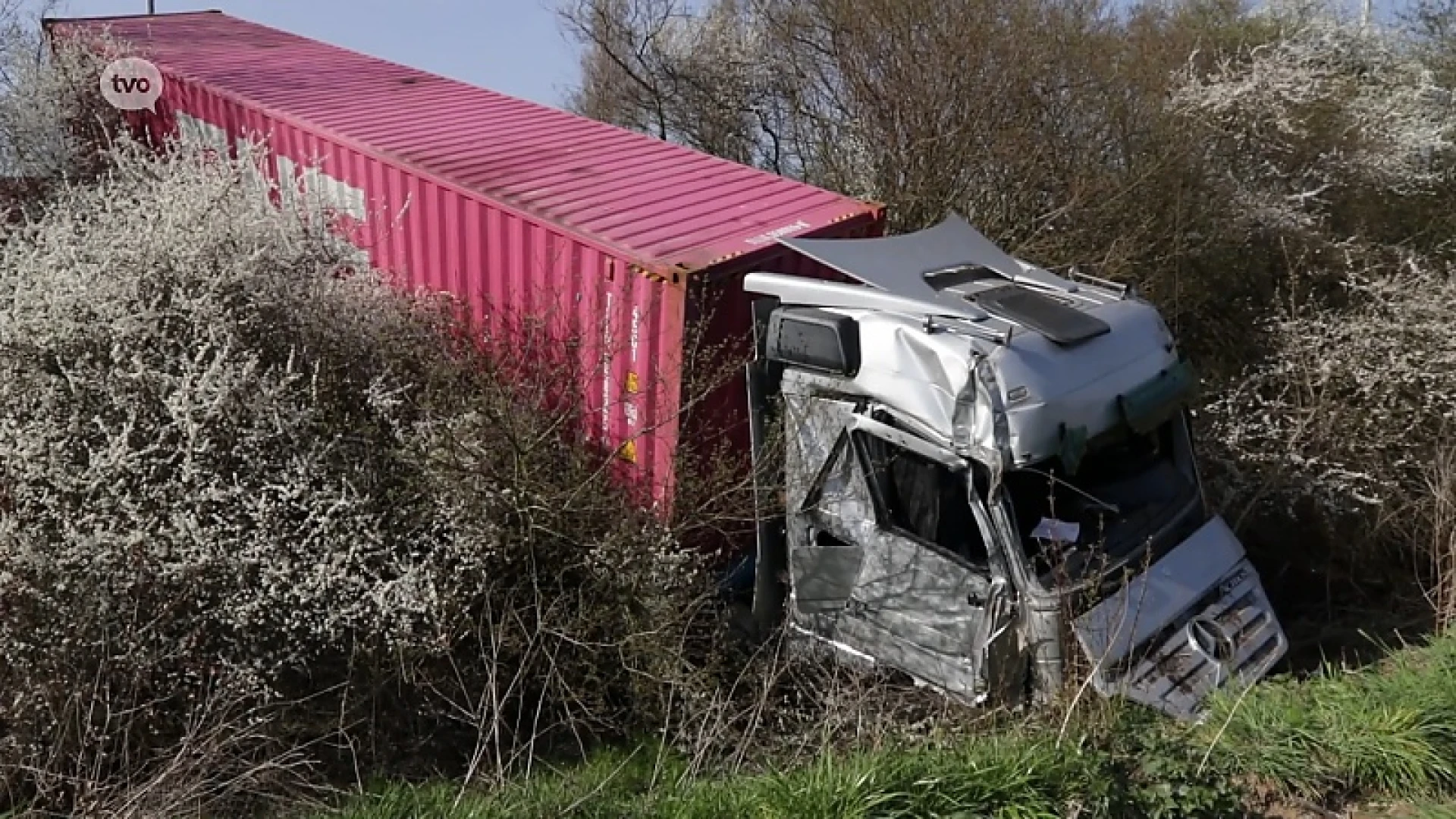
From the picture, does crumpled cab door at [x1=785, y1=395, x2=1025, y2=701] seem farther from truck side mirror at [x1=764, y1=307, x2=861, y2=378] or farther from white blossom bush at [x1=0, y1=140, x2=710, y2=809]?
white blossom bush at [x1=0, y1=140, x2=710, y2=809]

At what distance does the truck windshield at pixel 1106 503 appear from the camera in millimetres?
4801

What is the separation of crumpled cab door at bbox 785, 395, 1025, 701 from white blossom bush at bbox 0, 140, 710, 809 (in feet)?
2.39

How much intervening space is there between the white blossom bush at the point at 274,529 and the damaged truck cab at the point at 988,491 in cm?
87

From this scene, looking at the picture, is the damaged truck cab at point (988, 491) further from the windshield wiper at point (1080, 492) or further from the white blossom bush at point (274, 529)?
A: the white blossom bush at point (274, 529)

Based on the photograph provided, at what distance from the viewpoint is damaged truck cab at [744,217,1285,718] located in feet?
15.5

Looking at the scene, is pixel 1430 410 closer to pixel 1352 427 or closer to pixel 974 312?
pixel 1352 427

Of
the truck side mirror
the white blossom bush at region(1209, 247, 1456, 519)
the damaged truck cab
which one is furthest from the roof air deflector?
the white blossom bush at region(1209, 247, 1456, 519)

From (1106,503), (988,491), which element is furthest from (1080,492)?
(988,491)

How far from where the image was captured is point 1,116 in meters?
9.45

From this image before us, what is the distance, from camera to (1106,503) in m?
5.15

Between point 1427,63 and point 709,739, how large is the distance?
10678 millimetres

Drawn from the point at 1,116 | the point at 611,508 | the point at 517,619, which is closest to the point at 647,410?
the point at 611,508

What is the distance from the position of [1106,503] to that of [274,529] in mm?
3907

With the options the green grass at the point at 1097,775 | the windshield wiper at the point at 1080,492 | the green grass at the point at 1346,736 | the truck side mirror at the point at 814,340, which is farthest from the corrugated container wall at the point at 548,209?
the green grass at the point at 1346,736
